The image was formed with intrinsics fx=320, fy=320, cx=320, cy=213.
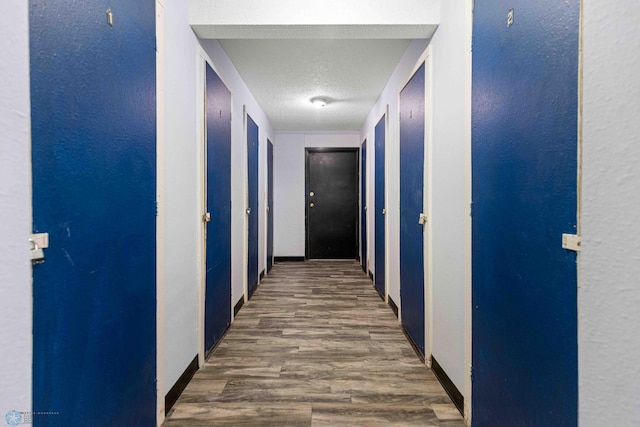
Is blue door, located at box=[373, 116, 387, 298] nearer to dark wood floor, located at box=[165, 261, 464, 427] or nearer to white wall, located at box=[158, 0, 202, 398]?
dark wood floor, located at box=[165, 261, 464, 427]

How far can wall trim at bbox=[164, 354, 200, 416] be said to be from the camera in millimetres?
1568

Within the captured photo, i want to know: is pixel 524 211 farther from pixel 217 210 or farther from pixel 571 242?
pixel 217 210

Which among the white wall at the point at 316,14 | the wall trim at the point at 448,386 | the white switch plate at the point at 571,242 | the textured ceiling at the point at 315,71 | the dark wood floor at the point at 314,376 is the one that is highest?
the textured ceiling at the point at 315,71

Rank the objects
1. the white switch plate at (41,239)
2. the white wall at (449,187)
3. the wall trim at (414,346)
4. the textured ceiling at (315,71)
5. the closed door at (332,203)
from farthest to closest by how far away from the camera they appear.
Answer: the closed door at (332,203) → the textured ceiling at (315,71) → the wall trim at (414,346) → the white wall at (449,187) → the white switch plate at (41,239)

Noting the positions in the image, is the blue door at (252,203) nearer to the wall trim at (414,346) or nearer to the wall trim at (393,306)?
the wall trim at (393,306)

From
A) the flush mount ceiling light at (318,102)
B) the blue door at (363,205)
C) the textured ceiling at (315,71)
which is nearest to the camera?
the textured ceiling at (315,71)

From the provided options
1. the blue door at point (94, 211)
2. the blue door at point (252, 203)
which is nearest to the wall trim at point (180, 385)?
the blue door at point (94, 211)

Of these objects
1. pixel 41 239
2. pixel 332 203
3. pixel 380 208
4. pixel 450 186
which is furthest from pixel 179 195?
pixel 332 203

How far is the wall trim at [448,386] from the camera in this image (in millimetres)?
1568

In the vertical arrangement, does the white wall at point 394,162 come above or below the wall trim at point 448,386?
above

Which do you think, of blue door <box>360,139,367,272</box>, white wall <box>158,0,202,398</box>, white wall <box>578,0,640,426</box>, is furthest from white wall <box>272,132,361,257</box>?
white wall <box>578,0,640,426</box>

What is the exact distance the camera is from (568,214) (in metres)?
0.85
